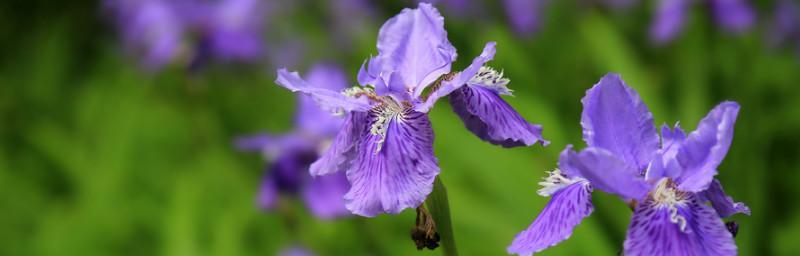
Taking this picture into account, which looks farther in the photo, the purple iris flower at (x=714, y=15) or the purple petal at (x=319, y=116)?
the purple iris flower at (x=714, y=15)

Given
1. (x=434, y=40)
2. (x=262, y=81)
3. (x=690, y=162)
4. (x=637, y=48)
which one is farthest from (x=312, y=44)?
(x=690, y=162)

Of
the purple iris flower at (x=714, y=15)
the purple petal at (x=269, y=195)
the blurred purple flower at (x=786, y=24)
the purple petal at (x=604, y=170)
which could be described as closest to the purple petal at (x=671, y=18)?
the purple iris flower at (x=714, y=15)

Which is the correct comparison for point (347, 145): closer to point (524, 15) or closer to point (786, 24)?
point (524, 15)

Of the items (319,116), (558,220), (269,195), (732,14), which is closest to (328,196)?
(269,195)

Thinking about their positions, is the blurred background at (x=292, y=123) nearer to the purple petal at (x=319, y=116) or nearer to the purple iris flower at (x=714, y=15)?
the purple iris flower at (x=714, y=15)

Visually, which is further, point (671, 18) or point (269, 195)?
point (671, 18)

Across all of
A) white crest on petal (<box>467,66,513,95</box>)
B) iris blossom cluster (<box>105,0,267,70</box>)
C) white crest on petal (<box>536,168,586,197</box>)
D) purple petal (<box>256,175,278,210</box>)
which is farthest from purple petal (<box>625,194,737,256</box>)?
iris blossom cluster (<box>105,0,267,70</box>)
